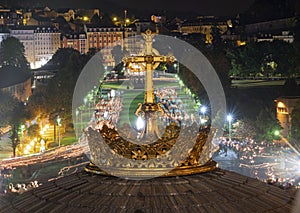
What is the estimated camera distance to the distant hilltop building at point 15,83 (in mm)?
88931

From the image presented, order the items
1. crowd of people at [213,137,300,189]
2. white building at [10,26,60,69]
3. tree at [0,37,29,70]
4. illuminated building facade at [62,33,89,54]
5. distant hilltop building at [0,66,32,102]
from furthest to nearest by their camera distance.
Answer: illuminated building facade at [62,33,89,54], white building at [10,26,60,69], tree at [0,37,29,70], distant hilltop building at [0,66,32,102], crowd of people at [213,137,300,189]

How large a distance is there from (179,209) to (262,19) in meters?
153

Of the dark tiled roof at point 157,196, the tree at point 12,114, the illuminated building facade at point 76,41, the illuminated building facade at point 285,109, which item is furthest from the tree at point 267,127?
the illuminated building facade at point 76,41

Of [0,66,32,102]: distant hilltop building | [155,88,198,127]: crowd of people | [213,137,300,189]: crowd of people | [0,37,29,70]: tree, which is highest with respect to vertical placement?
[0,37,29,70]: tree

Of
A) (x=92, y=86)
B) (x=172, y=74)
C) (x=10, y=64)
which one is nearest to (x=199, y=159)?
(x=92, y=86)

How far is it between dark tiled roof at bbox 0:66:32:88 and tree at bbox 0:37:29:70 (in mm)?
12080

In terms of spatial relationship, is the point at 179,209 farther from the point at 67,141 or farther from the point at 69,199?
the point at 67,141

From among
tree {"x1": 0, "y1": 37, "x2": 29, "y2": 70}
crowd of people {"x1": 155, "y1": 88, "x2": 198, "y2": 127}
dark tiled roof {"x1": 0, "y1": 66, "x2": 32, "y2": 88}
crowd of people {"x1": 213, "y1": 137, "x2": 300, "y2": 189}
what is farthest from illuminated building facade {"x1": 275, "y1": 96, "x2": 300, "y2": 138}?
tree {"x1": 0, "y1": 37, "x2": 29, "y2": 70}

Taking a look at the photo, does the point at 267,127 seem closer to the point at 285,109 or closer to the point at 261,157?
the point at 285,109

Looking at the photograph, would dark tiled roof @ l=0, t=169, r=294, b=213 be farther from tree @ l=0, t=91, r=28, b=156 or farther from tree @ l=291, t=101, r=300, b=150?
tree @ l=0, t=91, r=28, b=156

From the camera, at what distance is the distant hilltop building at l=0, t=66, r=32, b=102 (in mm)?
88931

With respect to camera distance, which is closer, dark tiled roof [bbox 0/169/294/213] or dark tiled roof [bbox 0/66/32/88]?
dark tiled roof [bbox 0/169/294/213]

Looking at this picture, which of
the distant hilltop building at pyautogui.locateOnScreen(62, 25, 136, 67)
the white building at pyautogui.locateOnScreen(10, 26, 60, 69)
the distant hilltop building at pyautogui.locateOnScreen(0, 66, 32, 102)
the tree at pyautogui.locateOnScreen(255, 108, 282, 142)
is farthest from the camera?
the distant hilltop building at pyautogui.locateOnScreen(62, 25, 136, 67)

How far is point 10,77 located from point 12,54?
2888 centimetres
